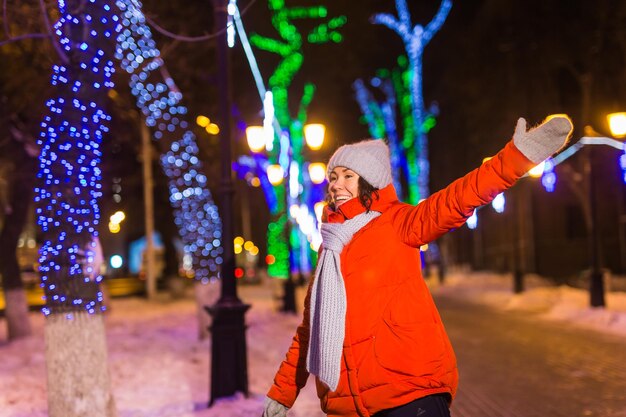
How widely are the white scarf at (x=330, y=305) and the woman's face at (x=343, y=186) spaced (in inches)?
6.6

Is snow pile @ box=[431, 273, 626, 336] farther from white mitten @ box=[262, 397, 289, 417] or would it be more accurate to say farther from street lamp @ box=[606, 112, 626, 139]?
white mitten @ box=[262, 397, 289, 417]

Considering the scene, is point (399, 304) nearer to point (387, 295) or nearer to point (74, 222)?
point (387, 295)

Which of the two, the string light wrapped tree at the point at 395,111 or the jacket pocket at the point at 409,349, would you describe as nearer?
the jacket pocket at the point at 409,349

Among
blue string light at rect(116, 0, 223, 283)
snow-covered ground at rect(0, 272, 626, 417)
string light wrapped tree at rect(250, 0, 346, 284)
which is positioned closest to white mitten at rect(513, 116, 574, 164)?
snow-covered ground at rect(0, 272, 626, 417)

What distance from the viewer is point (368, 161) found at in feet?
11.9

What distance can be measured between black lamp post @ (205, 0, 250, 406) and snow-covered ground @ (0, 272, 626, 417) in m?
0.22

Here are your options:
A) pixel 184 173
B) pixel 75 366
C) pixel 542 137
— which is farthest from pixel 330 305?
pixel 184 173

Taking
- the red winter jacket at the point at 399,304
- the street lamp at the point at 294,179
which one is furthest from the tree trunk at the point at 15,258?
the red winter jacket at the point at 399,304

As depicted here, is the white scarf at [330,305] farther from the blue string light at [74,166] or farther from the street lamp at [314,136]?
the street lamp at [314,136]

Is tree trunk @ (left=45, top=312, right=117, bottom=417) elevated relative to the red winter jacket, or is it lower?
lower

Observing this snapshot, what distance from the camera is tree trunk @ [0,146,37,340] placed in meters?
14.6

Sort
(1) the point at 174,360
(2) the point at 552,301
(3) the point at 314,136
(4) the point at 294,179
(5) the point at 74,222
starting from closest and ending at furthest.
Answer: (5) the point at 74,222 → (1) the point at 174,360 → (3) the point at 314,136 → (2) the point at 552,301 → (4) the point at 294,179

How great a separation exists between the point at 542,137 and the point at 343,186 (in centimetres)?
98

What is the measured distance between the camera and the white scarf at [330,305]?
3.32 meters
